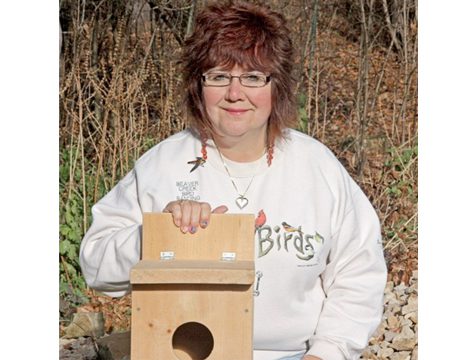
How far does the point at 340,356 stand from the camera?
287 centimetres

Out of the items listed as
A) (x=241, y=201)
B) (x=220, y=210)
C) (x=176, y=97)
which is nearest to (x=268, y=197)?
(x=241, y=201)

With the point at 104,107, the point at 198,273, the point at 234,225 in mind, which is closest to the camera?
the point at 198,273

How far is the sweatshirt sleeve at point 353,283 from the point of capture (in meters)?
Result: 2.92

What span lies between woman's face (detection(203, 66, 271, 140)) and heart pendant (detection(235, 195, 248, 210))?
0.63ft

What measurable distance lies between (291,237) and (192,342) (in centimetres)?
46

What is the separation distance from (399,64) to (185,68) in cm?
127

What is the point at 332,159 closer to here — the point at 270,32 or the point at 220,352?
the point at 270,32

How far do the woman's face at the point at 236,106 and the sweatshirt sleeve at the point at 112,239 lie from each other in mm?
353

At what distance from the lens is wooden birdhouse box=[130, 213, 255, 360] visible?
2.41m

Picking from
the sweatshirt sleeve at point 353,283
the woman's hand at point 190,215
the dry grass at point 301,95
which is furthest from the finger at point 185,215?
the dry grass at point 301,95

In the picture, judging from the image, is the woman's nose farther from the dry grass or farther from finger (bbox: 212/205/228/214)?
the dry grass

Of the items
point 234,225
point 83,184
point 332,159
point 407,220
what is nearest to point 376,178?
point 407,220

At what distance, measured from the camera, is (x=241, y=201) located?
9.70 feet

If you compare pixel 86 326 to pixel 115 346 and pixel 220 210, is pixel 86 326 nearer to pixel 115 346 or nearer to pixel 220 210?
pixel 115 346
